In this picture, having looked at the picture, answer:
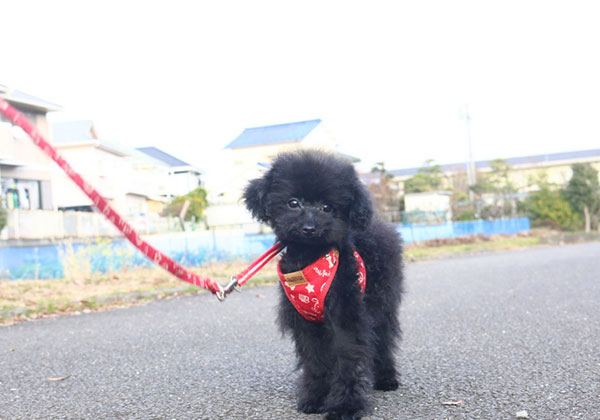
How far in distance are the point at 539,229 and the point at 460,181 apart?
1344 centimetres

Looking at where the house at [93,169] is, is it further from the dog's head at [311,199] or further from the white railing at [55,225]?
the dog's head at [311,199]

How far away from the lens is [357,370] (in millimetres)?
2992

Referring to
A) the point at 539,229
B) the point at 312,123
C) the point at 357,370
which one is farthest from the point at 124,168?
the point at 357,370

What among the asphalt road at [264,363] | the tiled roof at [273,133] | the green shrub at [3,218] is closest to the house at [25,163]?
the green shrub at [3,218]

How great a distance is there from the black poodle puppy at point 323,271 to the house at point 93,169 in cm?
2591

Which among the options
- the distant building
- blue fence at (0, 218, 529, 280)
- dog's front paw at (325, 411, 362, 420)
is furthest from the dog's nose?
the distant building

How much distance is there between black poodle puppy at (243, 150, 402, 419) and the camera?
2963 millimetres

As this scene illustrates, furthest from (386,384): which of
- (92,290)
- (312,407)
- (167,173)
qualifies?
(167,173)

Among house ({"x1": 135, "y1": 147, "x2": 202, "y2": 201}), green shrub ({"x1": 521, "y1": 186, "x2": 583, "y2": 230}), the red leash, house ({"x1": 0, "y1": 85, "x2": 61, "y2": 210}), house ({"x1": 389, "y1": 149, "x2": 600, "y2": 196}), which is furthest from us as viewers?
house ({"x1": 389, "y1": 149, "x2": 600, "y2": 196})

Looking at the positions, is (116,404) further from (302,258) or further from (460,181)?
(460,181)

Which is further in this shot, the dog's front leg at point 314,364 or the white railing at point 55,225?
the white railing at point 55,225

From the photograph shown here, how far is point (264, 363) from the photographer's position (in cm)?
452

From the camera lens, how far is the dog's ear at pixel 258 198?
10.4 feet

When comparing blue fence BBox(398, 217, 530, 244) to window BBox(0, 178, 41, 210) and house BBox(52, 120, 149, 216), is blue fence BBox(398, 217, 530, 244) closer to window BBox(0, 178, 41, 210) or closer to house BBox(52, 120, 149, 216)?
house BBox(52, 120, 149, 216)
